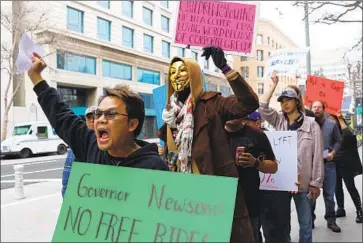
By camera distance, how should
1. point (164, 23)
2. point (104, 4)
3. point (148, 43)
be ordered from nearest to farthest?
point (104, 4) < point (148, 43) < point (164, 23)

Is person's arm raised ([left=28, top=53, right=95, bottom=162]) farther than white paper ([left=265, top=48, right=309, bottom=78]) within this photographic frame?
No

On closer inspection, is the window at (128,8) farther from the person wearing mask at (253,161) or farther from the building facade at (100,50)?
the person wearing mask at (253,161)

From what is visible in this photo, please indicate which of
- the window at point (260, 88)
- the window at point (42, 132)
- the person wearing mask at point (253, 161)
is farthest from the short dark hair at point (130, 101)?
the window at point (260, 88)

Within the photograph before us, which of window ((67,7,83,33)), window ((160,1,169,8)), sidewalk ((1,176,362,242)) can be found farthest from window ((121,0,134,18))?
sidewalk ((1,176,362,242))

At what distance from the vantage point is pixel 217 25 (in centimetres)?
388

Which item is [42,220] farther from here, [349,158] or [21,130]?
[21,130]

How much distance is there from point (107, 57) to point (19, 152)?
14.4 m

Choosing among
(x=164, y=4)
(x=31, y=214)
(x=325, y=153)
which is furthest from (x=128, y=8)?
(x=325, y=153)

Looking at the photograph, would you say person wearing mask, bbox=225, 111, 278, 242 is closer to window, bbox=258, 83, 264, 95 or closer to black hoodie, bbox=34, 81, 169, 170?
black hoodie, bbox=34, 81, 169, 170

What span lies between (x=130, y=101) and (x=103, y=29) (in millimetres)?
33178

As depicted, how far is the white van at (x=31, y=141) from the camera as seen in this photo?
803 inches

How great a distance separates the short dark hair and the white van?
65.8ft

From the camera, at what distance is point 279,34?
221 ft

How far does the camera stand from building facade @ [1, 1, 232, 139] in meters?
27.6
